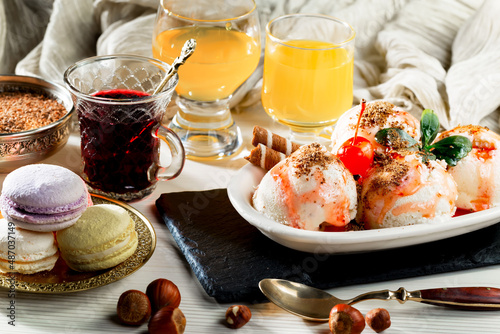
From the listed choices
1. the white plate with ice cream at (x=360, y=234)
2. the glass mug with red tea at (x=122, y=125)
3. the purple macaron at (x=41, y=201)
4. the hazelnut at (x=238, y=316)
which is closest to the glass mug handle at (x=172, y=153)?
the glass mug with red tea at (x=122, y=125)

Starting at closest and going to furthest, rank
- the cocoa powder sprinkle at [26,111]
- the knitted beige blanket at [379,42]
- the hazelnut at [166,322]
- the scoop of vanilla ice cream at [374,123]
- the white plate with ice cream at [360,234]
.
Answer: the hazelnut at [166,322] → the white plate with ice cream at [360,234] → the scoop of vanilla ice cream at [374,123] → the cocoa powder sprinkle at [26,111] → the knitted beige blanket at [379,42]

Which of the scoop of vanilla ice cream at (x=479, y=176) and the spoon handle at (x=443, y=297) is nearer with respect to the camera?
the spoon handle at (x=443, y=297)

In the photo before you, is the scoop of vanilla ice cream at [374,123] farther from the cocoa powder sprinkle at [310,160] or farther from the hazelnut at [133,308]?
the hazelnut at [133,308]

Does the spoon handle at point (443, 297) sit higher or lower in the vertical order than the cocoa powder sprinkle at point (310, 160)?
lower

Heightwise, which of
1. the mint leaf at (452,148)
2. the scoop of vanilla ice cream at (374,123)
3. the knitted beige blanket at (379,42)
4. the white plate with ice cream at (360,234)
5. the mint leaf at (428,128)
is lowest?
the knitted beige blanket at (379,42)

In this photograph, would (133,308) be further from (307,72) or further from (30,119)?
(307,72)

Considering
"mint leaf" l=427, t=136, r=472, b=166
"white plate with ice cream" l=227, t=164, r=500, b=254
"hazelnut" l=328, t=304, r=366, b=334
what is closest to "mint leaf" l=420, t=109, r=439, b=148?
"mint leaf" l=427, t=136, r=472, b=166

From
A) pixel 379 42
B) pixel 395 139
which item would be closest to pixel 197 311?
pixel 395 139

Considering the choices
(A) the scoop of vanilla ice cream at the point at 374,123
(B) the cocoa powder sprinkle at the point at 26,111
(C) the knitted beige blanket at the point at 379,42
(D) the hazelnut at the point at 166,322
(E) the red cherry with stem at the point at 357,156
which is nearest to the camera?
(D) the hazelnut at the point at 166,322
